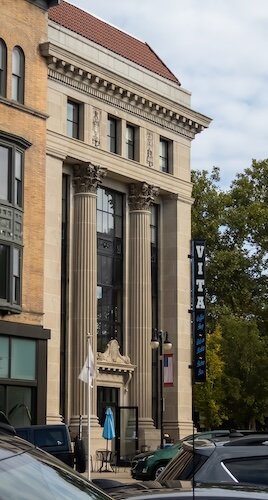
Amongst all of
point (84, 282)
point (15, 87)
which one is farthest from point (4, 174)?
point (84, 282)

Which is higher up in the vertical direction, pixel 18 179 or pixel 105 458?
pixel 18 179

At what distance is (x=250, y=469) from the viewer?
30.3ft

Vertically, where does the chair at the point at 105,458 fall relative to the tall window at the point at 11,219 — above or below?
below

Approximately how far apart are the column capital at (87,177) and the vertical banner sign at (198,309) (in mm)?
5292

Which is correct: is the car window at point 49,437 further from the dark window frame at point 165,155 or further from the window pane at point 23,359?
the dark window frame at point 165,155

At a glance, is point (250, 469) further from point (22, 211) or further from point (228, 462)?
point (22, 211)

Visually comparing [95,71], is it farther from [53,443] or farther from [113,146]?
[53,443]

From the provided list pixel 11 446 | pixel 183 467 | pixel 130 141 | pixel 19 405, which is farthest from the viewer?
pixel 130 141

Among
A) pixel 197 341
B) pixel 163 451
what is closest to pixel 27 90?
pixel 197 341

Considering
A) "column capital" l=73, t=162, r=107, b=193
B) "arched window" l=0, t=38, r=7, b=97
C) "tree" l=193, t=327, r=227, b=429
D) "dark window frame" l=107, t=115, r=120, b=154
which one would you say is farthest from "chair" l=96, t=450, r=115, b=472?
"tree" l=193, t=327, r=227, b=429

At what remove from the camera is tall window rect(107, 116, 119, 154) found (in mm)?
48594

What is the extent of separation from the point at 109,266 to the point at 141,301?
226 centimetres

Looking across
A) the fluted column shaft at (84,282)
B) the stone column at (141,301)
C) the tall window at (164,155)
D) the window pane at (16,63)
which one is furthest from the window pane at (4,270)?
the tall window at (164,155)

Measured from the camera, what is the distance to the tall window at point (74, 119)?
4616 centimetres
